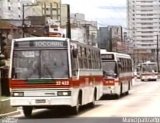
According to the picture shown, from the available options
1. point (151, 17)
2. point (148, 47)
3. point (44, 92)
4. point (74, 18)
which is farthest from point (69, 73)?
point (148, 47)

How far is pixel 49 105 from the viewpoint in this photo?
64.0 ft

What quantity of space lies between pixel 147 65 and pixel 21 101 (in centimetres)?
5810

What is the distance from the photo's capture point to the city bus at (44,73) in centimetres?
1942

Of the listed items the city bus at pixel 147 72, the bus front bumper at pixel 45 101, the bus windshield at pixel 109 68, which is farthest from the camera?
the city bus at pixel 147 72

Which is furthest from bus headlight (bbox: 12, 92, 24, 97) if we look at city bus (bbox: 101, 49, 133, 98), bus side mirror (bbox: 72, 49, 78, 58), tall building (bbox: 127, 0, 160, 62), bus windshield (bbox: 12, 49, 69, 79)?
tall building (bbox: 127, 0, 160, 62)

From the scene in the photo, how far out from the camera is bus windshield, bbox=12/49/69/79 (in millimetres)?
19547

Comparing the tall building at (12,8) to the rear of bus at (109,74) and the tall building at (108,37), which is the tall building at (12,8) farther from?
the rear of bus at (109,74)

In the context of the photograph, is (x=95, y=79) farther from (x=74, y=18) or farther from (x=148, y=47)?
(x=148, y=47)

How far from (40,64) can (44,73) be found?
14.6 inches

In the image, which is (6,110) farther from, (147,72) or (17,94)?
(147,72)

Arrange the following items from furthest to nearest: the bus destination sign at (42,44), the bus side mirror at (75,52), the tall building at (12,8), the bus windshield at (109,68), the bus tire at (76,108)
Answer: the tall building at (12,8), the bus windshield at (109,68), the bus tire at (76,108), the bus side mirror at (75,52), the bus destination sign at (42,44)

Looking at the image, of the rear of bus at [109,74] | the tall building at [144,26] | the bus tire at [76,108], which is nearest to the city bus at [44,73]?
the bus tire at [76,108]

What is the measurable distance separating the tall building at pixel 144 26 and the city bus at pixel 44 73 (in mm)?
87638

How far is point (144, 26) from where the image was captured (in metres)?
138
